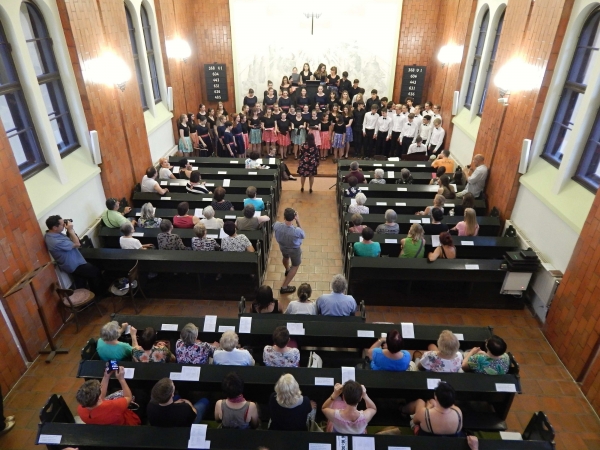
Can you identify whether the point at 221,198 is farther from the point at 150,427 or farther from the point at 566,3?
the point at 566,3

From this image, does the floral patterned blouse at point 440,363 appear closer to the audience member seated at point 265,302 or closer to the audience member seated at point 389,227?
the audience member seated at point 265,302

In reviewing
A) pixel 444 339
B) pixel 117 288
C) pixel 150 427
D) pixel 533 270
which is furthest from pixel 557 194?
pixel 117 288

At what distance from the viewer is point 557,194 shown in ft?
19.5

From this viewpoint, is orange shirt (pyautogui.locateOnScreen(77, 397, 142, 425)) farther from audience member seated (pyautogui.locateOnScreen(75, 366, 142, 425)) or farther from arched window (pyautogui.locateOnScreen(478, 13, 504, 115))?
arched window (pyautogui.locateOnScreen(478, 13, 504, 115))

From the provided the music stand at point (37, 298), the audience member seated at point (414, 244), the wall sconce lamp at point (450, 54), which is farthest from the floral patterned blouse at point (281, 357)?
the wall sconce lamp at point (450, 54)

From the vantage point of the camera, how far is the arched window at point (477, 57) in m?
9.60

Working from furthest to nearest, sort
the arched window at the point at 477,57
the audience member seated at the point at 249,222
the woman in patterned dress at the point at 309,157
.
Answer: the arched window at the point at 477,57 < the woman in patterned dress at the point at 309,157 < the audience member seated at the point at 249,222

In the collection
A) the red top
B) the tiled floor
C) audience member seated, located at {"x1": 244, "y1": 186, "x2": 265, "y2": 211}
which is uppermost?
audience member seated, located at {"x1": 244, "y1": 186, "x2": 265, "y2": 211}

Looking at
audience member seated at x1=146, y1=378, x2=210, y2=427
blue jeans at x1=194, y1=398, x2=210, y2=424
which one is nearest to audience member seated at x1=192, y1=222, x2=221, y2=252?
blue jeans at x1=194, y1=398, x2=210, y2=424

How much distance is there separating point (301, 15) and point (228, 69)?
284cm

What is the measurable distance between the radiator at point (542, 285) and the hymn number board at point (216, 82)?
10.4 m

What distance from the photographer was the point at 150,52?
10305 millimetres

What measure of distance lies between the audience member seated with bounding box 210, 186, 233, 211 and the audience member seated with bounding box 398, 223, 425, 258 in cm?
310

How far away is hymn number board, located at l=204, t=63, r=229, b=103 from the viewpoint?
1327 centimetres
